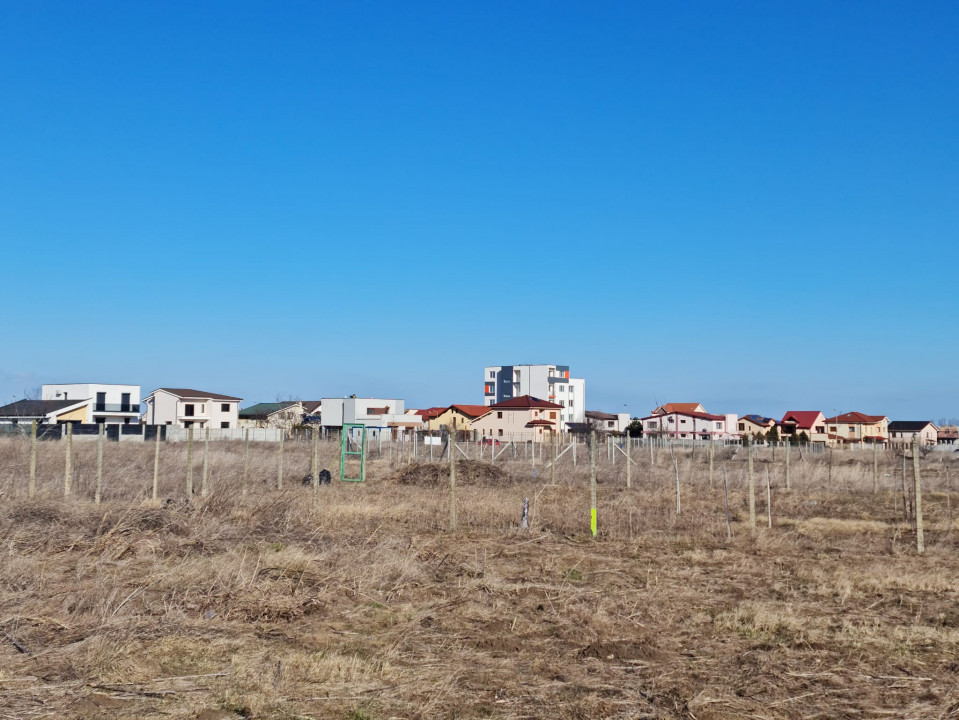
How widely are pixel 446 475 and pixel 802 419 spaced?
90.8 m

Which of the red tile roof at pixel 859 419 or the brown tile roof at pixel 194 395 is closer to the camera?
the brown tile roof at pixel 194 395

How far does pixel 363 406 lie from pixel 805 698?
79.5 meters

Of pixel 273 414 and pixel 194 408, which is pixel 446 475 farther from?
pixel 273 414

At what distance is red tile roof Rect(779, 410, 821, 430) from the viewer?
107m

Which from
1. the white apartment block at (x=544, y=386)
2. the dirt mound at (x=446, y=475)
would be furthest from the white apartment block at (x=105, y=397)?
the dirt mound at (x=446, y=475)

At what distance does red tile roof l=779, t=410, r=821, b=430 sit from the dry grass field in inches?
3708

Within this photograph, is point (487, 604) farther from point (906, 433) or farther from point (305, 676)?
point (906, 433)

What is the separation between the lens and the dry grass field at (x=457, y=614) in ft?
22.0

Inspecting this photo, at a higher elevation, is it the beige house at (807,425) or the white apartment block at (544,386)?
the white apartment block at (544,386)

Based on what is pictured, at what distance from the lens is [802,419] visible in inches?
4264

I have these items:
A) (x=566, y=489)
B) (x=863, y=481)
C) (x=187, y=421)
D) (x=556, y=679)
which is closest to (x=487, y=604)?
(x=556, y=679)

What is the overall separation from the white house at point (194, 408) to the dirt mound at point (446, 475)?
2487 inches

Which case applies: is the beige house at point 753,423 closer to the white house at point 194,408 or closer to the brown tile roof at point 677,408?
the brown tile roof at point 677,408

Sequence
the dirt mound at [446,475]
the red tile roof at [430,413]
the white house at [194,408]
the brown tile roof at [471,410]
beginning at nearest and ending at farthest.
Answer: the dirt mound at [446,475]
the white house at [194,408]
the brown tile roof at [471,410]
the red tile roof at [430,413]
